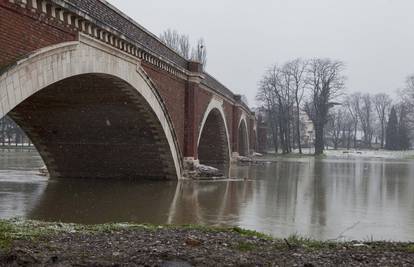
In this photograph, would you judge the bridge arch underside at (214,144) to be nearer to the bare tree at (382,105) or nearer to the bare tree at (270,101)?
the bare tree at (270,101)

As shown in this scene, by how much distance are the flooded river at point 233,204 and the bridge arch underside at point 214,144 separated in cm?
1357

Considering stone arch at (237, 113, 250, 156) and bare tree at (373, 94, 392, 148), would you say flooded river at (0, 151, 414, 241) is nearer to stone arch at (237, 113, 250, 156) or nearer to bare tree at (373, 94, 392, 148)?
stone arch at (237, 113, 250, 156)

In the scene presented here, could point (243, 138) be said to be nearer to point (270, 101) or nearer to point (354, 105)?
point (270, 101)

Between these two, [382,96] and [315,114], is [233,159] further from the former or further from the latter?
[382,96]

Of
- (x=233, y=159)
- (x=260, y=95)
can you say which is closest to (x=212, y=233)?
(x=233, y=159)

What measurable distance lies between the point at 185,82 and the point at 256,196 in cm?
772

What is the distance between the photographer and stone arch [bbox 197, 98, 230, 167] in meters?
33.8

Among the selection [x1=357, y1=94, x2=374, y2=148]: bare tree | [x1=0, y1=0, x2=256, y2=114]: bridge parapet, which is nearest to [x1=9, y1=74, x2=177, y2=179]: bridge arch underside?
[x1=0, y1=0, x2=256, y2=114]: bridge parapet

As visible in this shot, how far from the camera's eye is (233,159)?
36.8 metres

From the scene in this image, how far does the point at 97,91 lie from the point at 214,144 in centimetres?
2063

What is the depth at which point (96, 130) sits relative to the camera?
18.7m

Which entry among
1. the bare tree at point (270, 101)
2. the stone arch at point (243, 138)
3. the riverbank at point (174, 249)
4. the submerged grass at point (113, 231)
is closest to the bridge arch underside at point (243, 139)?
the stone arch at point (243, 138)

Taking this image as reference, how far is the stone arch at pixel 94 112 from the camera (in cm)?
1065

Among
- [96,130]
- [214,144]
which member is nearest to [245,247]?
[96,130]
